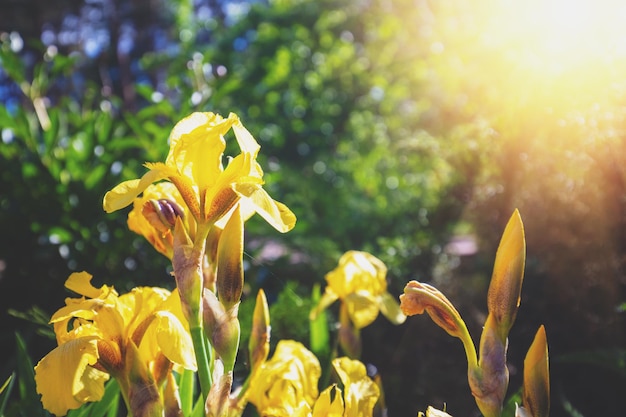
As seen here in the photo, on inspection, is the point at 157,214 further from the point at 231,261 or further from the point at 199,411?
the point at 199,411

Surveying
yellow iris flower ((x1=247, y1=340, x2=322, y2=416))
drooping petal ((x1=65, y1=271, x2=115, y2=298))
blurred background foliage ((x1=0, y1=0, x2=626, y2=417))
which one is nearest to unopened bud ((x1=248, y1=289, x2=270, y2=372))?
yellow iris flower ((x1=247, y1=340, x2=322, y2=416))

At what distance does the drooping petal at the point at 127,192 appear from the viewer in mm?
679

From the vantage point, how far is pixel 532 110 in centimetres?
204

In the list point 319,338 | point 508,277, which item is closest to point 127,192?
point 508,277

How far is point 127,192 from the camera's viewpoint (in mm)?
699

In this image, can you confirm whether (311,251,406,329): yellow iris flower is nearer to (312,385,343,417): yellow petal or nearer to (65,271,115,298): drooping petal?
(312,385,343,417): yellow petal

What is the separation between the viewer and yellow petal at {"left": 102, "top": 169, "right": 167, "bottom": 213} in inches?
26.7

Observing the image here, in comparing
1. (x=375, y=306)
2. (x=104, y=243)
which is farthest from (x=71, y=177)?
(x=375, y=306)

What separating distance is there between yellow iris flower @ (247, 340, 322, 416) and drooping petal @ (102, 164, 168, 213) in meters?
0.34

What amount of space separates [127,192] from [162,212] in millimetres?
79

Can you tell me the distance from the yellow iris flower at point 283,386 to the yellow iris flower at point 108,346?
0.15 m

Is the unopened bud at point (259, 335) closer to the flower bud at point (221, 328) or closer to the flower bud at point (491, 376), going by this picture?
the flower bud at point (221, 328)

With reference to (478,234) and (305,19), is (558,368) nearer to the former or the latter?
(478,234)

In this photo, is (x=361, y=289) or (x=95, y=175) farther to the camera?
(x=95, y=175)
